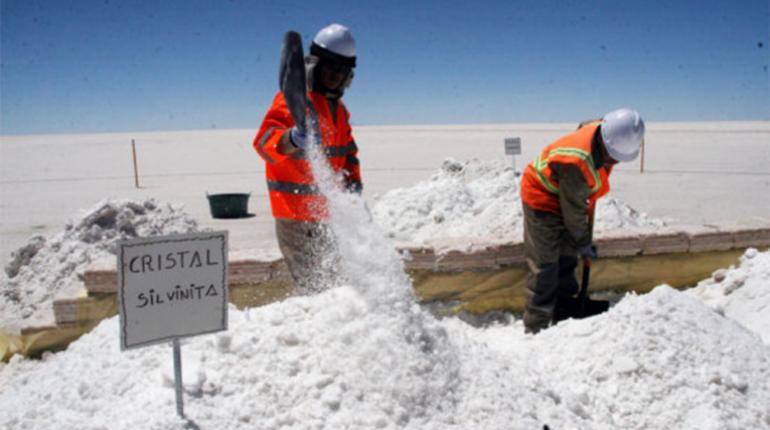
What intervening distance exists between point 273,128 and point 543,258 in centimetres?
189

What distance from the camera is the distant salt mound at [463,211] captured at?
5.86m

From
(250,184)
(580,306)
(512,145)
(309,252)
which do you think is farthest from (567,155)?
(250,184)

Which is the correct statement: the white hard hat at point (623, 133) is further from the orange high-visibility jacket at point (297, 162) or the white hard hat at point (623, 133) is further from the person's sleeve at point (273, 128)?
the person's sleeve at point (273, 128)

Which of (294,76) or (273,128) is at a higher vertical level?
(294,76)

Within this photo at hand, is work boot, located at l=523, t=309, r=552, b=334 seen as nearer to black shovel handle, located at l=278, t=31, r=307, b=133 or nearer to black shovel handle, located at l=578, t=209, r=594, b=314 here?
black shovel handle, located at l=578, t=209, r=594, b=314

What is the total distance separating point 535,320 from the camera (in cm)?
361

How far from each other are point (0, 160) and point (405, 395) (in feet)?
97.8

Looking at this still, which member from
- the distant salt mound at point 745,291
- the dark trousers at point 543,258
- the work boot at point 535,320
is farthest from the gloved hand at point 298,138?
the distant salt mound at point 745,291

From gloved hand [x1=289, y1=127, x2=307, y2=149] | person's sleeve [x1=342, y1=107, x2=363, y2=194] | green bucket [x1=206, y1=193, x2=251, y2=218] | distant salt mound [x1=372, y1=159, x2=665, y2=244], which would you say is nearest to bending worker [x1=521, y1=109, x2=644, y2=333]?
person's sleeve [x1=342, y1=107, x2=363, y2=194]

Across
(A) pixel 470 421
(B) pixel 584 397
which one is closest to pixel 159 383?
(A) pixel 470 421

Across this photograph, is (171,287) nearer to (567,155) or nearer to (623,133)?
(567,155)

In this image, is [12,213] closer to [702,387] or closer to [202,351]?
[202,351]

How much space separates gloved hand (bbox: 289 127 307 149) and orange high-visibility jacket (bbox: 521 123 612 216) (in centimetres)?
160

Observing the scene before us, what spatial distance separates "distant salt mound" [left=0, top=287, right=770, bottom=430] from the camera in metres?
1.80
